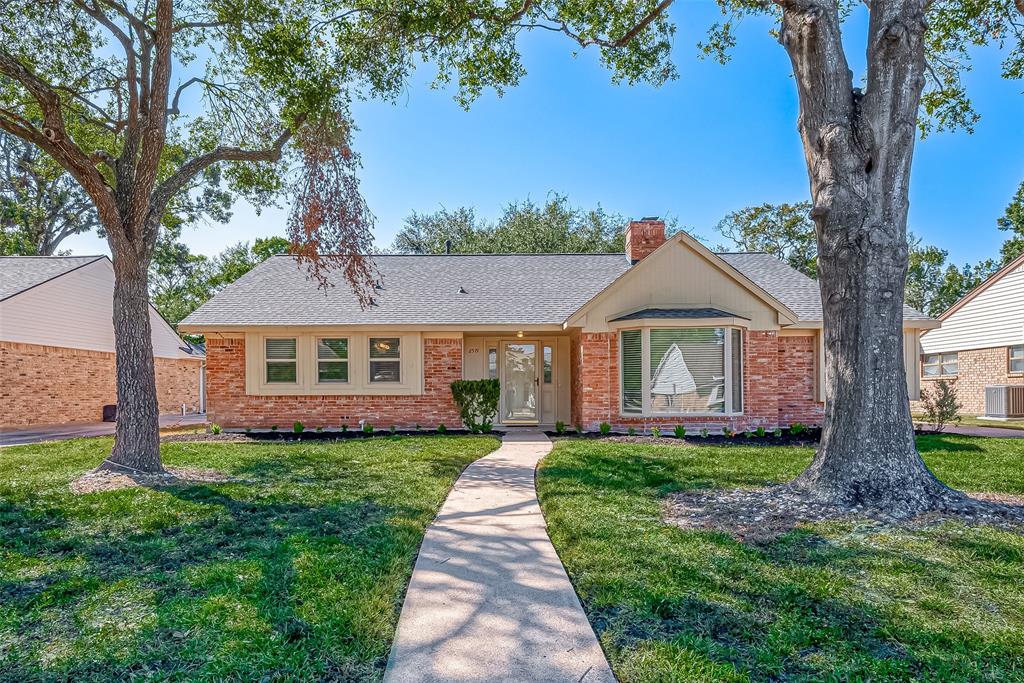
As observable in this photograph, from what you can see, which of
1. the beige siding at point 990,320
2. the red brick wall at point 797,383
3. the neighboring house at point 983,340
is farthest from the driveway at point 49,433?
the beige siding at point 990,320

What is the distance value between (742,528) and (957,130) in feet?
30.0

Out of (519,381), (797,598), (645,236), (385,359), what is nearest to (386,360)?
(385,359)

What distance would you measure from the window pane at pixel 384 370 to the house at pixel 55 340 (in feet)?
27.3

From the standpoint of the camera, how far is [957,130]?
10.1 meters

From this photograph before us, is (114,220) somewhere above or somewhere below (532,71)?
below

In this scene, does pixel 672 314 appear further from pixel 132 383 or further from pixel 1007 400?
pixel 1007 400

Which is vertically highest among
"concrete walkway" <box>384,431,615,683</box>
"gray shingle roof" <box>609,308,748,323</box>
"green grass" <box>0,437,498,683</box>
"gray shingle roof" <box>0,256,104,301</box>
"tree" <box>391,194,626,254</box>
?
"tree" <box>391,194,626,254</box>

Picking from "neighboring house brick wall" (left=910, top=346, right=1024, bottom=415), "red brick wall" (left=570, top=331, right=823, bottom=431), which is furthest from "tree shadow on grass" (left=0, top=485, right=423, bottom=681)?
"neighboring house brick wall" (left=910, top=346, right=1024, bottom=415)

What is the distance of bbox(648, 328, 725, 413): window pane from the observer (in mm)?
11906

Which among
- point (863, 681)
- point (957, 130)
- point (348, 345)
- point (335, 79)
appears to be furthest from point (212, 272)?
point (863, 681)

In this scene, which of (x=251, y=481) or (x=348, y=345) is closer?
(x=251, y=481)

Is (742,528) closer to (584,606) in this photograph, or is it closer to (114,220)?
(584,606)

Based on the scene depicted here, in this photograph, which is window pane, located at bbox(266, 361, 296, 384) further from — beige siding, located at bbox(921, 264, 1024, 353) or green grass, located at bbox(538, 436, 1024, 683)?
beige siding, located at bbox(921, 264, 1024, 353)

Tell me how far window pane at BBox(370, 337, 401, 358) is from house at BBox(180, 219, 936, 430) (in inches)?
0.9
